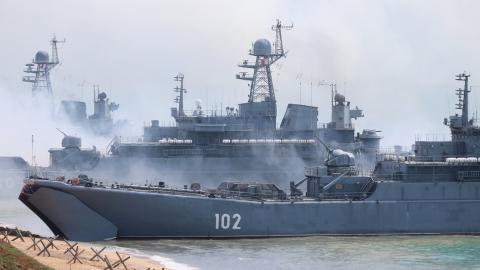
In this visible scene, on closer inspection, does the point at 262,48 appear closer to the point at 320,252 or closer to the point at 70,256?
the point at 320,252

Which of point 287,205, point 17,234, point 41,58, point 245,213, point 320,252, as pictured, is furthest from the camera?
point 41,58

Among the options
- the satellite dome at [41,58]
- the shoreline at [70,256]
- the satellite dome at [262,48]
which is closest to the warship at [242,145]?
the satellite dome at [262,48]

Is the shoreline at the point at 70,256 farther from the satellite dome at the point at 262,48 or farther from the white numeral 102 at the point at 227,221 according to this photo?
the satellite dome at the point at 262,48

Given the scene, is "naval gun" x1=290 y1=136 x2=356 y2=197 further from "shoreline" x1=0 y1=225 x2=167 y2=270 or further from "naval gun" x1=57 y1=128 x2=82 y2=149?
"naval gun" x1=57 y1=128 x2=82 y2=149

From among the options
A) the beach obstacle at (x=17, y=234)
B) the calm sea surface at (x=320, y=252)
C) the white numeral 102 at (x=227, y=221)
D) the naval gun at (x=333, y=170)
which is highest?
the naval gun at (x=333, y=170)

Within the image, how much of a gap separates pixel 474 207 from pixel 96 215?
19.4 meters

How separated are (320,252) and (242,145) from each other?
28.1m

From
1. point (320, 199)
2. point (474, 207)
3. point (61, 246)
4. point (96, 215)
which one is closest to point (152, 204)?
point (96, 215)

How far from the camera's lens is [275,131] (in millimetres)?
68812

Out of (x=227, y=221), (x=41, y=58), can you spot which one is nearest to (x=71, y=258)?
(x=227, y=221)

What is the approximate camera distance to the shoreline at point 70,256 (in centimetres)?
3236

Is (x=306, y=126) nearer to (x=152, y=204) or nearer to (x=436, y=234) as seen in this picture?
(x=436, y=234)

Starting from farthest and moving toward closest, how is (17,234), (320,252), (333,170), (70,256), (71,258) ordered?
(333,170), (320,252), (17,234), (70,256), (71,258)

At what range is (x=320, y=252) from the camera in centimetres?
3997
